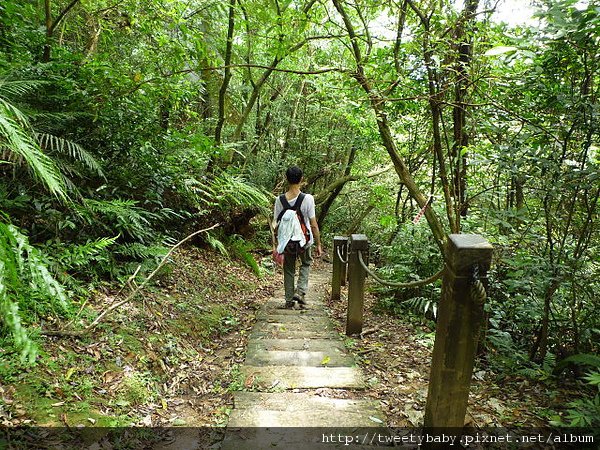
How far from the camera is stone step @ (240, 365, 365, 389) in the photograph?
10.0 ft

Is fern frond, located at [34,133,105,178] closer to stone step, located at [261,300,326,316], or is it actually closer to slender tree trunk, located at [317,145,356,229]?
stone step, located at [261,300,326,316]

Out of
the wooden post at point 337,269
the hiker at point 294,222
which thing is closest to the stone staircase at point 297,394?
the hiker at point 294,222

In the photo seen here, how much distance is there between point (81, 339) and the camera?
2797 mm

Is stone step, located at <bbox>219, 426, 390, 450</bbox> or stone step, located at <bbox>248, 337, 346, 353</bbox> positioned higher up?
stone step, located at <bbox>219, 426, 390, 450</bbox>

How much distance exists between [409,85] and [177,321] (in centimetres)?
416

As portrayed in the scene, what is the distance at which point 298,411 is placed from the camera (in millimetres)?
2664

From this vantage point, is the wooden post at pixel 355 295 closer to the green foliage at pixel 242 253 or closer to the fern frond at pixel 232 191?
the fern frond at pixel 232 191

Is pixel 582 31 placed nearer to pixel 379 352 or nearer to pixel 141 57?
pixel 379 352

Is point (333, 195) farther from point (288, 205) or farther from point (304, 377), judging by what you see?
point (304, 377)

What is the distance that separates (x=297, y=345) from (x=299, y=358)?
40 cm

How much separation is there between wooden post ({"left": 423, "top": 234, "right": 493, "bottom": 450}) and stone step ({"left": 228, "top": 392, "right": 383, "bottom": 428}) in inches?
23.1

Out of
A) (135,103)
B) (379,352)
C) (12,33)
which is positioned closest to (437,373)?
(379,352)

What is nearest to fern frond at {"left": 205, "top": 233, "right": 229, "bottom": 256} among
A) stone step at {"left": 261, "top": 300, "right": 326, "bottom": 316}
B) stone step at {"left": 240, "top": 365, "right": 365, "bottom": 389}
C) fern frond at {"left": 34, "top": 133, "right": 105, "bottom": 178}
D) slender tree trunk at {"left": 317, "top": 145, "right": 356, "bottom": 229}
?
stone step at {"left": 261, "top": 300, "right": 326, "bottom": 316}

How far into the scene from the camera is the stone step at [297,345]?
387cm
